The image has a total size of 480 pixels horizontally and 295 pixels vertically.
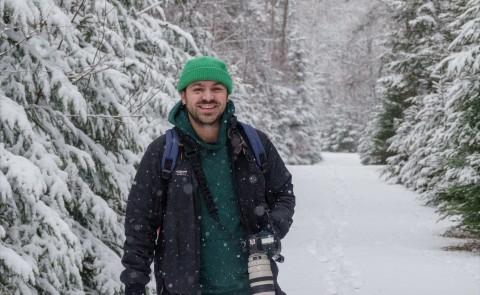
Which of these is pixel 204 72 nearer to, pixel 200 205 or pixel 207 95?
pixel 207 95

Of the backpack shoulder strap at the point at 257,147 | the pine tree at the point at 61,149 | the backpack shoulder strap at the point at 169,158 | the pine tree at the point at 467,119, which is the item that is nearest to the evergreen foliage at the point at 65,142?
the pine tree at the point at 61,149

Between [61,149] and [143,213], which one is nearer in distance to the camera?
[143,213]

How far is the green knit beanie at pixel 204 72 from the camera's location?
3.04 metres

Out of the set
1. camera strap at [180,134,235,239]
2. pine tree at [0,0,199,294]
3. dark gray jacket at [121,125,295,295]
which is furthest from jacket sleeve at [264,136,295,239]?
pine tree at [0,0,199,294]

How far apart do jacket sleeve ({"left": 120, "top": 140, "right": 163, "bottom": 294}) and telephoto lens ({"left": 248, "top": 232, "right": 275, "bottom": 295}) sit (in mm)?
481

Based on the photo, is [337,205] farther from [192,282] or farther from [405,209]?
[192,282]

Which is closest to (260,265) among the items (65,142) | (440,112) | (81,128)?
(65,142)

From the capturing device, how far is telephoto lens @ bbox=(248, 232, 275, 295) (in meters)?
2.93

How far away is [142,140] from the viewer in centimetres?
565

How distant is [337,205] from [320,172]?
10.9m

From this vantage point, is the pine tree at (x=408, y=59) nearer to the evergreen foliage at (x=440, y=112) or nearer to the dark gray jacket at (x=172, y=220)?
the evergreen foliage at (x=440, y=112)

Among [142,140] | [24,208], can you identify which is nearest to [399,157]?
[142,140]

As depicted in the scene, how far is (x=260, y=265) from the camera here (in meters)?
2.95

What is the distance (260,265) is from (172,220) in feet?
1.50
